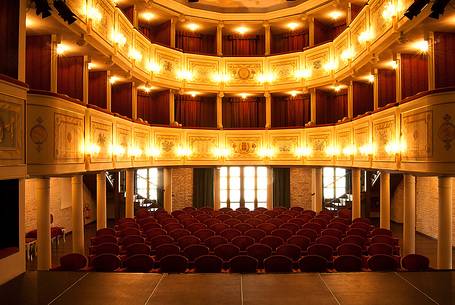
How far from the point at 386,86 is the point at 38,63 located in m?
12.2

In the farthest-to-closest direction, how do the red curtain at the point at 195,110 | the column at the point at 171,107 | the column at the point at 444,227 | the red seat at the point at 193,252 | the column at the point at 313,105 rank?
the red curtain at the point at 195,110 < the column at the point at 171,107 < the column at the point at 313,105 < the red seat at the point at 193,252 < the column at the point at 444,227

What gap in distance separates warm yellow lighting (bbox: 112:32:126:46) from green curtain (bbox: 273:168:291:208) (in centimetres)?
1338

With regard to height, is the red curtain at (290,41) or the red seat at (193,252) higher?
the red curtain at (290,41)

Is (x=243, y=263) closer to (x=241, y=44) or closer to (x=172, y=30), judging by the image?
(x=172, y=30)

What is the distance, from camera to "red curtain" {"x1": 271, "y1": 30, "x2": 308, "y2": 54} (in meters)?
24.9

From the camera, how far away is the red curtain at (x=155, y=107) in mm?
22719

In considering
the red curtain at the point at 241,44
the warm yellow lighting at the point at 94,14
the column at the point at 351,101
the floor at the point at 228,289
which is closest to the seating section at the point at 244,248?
the floor at the point at 228,289

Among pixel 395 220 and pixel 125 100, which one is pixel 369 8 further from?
pixel 395 220

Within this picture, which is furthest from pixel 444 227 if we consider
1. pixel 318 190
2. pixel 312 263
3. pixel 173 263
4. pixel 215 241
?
pixel 318 190

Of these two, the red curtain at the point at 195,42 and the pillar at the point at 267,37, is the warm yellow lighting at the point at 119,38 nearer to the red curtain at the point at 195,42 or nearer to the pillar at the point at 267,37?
the red curtain at the point at 195,42

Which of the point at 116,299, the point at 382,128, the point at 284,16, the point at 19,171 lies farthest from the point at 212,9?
the point at 116,299

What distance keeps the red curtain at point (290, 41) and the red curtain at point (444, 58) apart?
13711 millimetres

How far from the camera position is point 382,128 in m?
13.0

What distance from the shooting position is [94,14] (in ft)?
42.6
